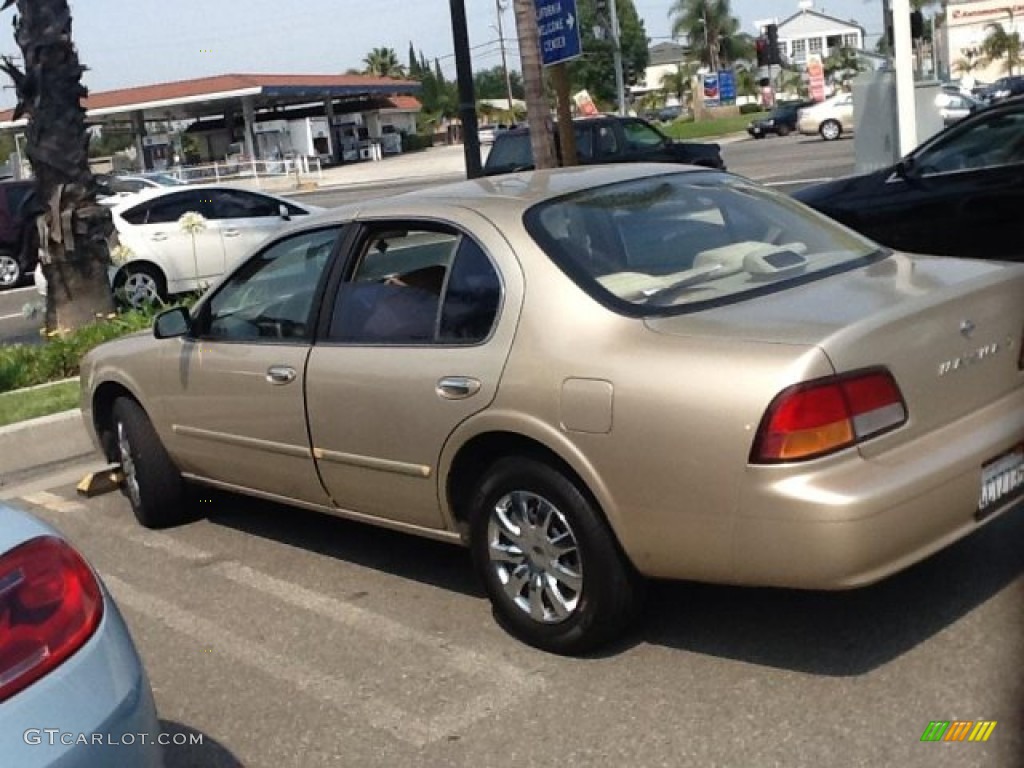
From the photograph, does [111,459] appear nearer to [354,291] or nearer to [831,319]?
[354,291]

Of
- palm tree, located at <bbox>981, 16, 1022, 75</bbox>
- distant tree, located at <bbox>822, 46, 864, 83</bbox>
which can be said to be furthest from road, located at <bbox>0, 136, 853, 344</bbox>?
distant tree, located at <bbox>822, 46, 864, 83</bbox>

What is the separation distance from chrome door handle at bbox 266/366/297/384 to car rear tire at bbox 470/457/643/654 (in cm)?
108

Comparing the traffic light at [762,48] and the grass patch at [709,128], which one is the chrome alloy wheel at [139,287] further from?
the grass patch at [709,128]

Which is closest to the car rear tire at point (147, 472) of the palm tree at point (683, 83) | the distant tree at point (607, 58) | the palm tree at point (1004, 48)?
the distant tree at point (607, 58)

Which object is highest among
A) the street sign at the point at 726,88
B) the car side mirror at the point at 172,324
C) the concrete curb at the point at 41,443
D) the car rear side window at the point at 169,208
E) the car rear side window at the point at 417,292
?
the street sign at the point at 726,88

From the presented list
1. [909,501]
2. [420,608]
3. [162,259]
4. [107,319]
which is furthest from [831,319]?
[162,259]

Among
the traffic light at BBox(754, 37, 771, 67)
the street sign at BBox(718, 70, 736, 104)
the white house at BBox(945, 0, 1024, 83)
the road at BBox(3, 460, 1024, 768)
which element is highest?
the white house at BBox(945, 0, 1024, 83)

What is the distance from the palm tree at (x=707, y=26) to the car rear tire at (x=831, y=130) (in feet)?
156

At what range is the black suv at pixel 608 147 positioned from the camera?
19766 mm

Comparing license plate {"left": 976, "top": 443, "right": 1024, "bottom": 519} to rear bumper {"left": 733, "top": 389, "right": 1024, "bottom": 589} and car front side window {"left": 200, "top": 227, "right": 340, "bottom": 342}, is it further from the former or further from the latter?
car front side window {"left": 200, "top": 227, "right": 340, "bottom": 342}

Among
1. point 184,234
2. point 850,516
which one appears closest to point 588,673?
point 850,516

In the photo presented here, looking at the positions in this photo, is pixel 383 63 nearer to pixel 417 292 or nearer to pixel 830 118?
pixel 830 118

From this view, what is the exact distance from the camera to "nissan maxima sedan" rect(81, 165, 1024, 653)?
12.3 feet

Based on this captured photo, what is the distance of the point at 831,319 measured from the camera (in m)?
3.95
